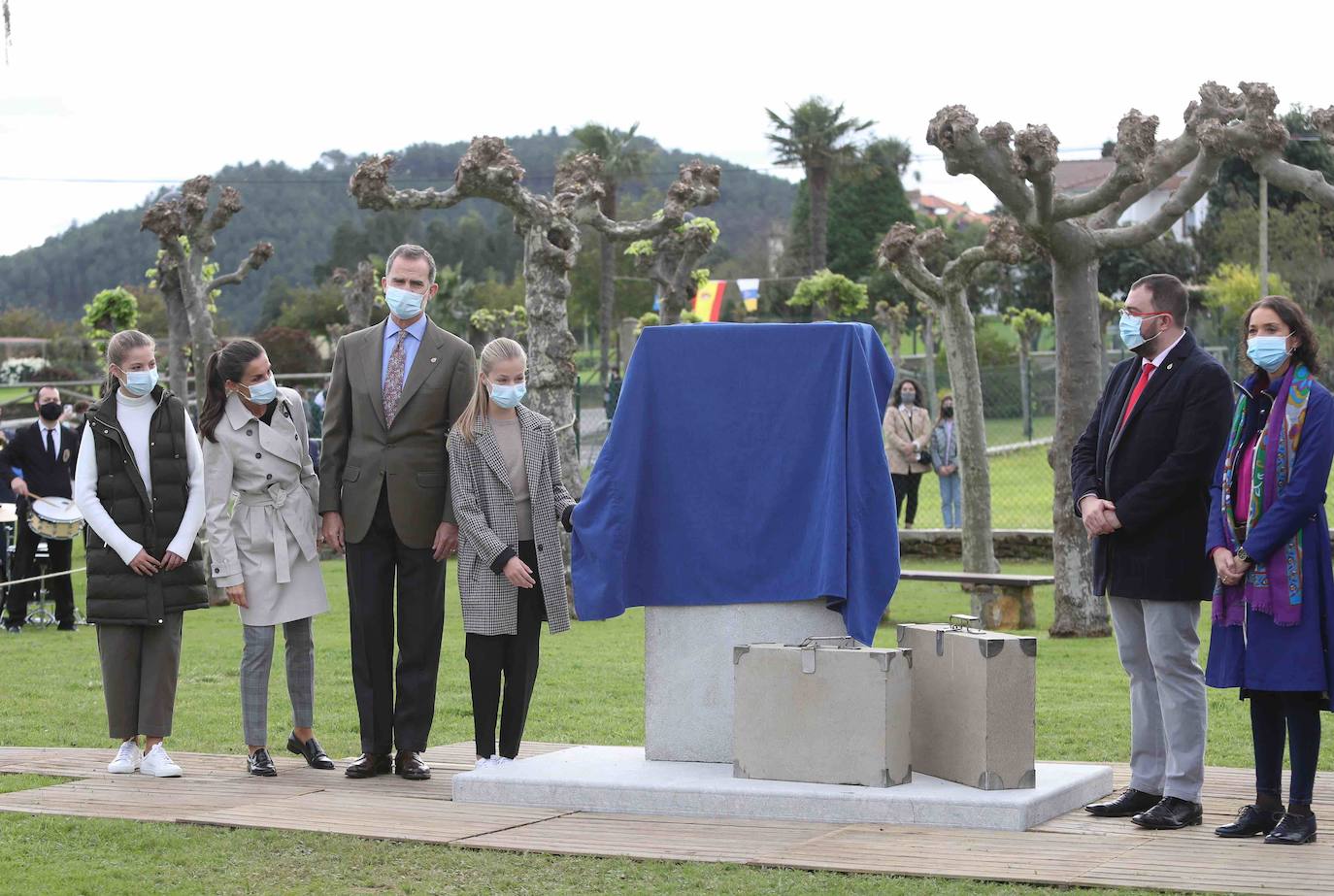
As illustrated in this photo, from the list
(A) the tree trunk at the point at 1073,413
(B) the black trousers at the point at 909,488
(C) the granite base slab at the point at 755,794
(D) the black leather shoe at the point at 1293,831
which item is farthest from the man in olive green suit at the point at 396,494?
(B) the black trousers at the point at 909,488

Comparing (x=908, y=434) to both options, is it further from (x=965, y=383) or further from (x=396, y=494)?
(x=396, y=494)

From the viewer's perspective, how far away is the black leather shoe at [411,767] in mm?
7039

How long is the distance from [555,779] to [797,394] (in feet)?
6.04

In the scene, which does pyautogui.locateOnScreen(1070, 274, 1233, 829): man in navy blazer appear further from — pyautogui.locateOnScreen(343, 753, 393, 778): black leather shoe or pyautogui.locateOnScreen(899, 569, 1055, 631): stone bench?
pyautogui.locateOnScreen(899, 569, 1055, 631): stone bench

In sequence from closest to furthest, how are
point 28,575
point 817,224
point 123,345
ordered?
point 123,345
point 28,575
point 817,224

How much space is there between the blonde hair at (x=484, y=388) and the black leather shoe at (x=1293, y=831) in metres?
3.39

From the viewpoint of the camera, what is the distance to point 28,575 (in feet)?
49.9

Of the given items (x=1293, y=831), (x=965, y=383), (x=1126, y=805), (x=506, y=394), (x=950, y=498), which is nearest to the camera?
(x=1293, y=831)

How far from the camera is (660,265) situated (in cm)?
2628

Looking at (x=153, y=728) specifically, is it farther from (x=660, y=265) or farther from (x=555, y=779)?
(x=660, y=265)

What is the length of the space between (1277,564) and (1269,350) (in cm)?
77

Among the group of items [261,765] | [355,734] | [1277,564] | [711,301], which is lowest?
[355,734]

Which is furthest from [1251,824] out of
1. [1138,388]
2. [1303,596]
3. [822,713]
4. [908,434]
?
[908,434]

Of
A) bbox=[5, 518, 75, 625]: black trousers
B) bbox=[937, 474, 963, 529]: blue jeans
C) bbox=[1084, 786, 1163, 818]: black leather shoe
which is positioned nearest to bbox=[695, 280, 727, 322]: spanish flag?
bbox=[937, 474, 963, 529]: blue jeans
